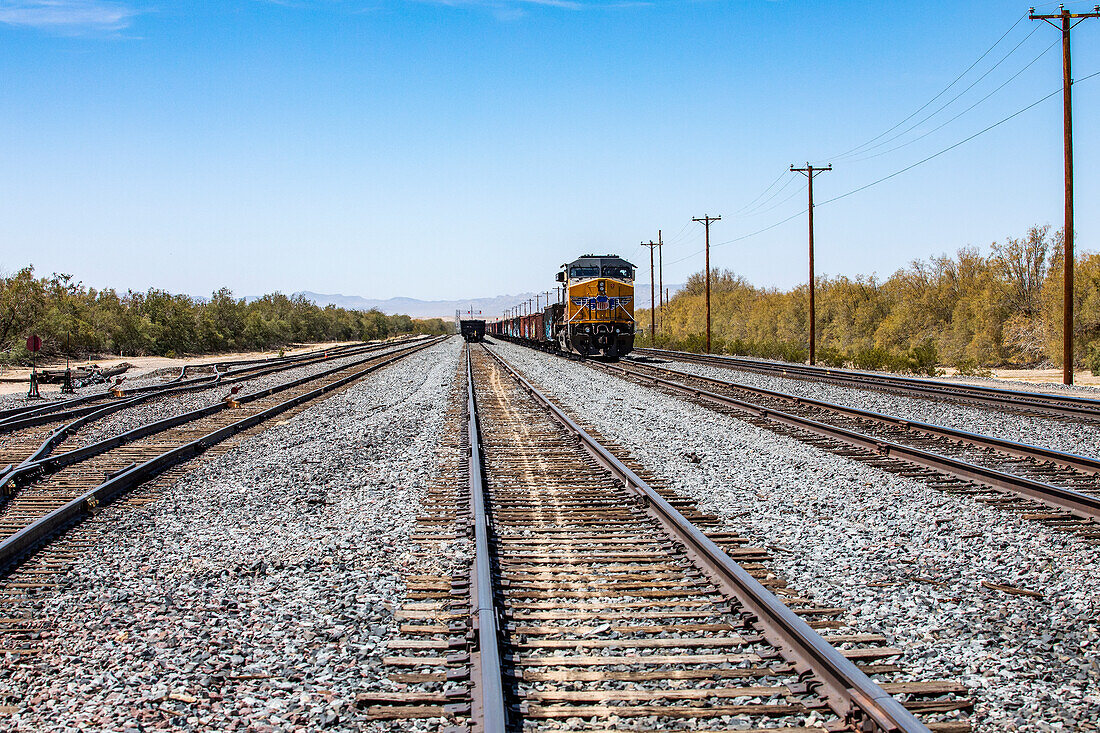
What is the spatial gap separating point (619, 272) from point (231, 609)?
27731 millimetres

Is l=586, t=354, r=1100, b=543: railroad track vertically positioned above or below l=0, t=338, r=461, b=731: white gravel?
above

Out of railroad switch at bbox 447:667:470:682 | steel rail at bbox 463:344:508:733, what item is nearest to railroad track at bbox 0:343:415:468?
steel rail at bbox 463:344:508:733

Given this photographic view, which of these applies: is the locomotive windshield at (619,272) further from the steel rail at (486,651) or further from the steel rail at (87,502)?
the steel rail at (486,651)

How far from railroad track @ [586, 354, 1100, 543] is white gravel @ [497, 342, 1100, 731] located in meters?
0.33

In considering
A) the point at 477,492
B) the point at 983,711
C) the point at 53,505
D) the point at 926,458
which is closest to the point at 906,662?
the point at 983,711

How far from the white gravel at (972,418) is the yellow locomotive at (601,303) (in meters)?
12.1

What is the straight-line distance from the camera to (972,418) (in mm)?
13203

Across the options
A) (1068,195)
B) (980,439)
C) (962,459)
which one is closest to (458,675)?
(962,459)

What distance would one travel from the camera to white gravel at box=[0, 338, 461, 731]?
3.56 m

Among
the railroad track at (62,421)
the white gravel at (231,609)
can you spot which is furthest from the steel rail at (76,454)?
the white gravel at (231,609)

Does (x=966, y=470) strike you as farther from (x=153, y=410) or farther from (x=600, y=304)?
(x=600, y=304)

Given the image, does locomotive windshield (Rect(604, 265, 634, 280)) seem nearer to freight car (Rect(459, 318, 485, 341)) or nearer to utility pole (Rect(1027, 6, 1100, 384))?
utility pole (Rect(1027, 6, 1100, 384))

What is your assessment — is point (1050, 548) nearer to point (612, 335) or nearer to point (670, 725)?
point (670, 725)

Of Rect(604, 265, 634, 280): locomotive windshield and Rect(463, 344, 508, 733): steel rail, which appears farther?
Rect(604, 265, 634, 280): locomotive windshield
